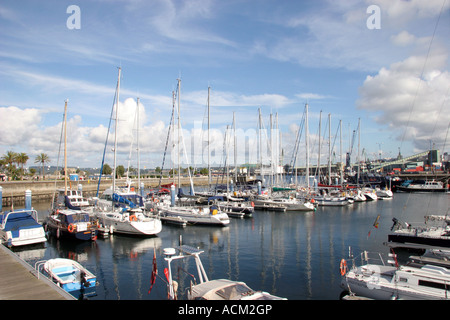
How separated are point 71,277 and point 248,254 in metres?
14.3

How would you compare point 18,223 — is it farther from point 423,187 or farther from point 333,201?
point 423,187

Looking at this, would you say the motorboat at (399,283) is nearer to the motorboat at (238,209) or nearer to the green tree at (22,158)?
the motorboat at (238,209)

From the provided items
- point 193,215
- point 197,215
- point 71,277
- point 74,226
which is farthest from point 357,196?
point 71,277

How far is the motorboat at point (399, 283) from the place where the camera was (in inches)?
584

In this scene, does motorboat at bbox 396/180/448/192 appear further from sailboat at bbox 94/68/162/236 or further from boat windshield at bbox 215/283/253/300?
boat windshield at bbox 215/283/253/300

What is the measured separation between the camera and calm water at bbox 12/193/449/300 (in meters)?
19.1

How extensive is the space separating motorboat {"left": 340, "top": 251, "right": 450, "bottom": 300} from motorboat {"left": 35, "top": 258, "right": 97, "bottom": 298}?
47.7ft

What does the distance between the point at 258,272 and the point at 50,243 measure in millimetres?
22765

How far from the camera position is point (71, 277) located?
17.9 meters

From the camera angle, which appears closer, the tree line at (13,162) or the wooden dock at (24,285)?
the wooden dock at (24,285)

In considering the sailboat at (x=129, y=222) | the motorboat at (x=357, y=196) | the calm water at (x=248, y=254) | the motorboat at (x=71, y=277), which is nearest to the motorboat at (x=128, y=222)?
the sailboat at (x=129, y=222)

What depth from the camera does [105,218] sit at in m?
35.7

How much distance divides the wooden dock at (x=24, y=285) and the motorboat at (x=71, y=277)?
1.03 m

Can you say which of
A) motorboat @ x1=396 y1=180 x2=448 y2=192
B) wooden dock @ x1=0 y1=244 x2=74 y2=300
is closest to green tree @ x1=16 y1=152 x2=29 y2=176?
wooden dock @ x1=0 y1=244 x2=74 y2=300
